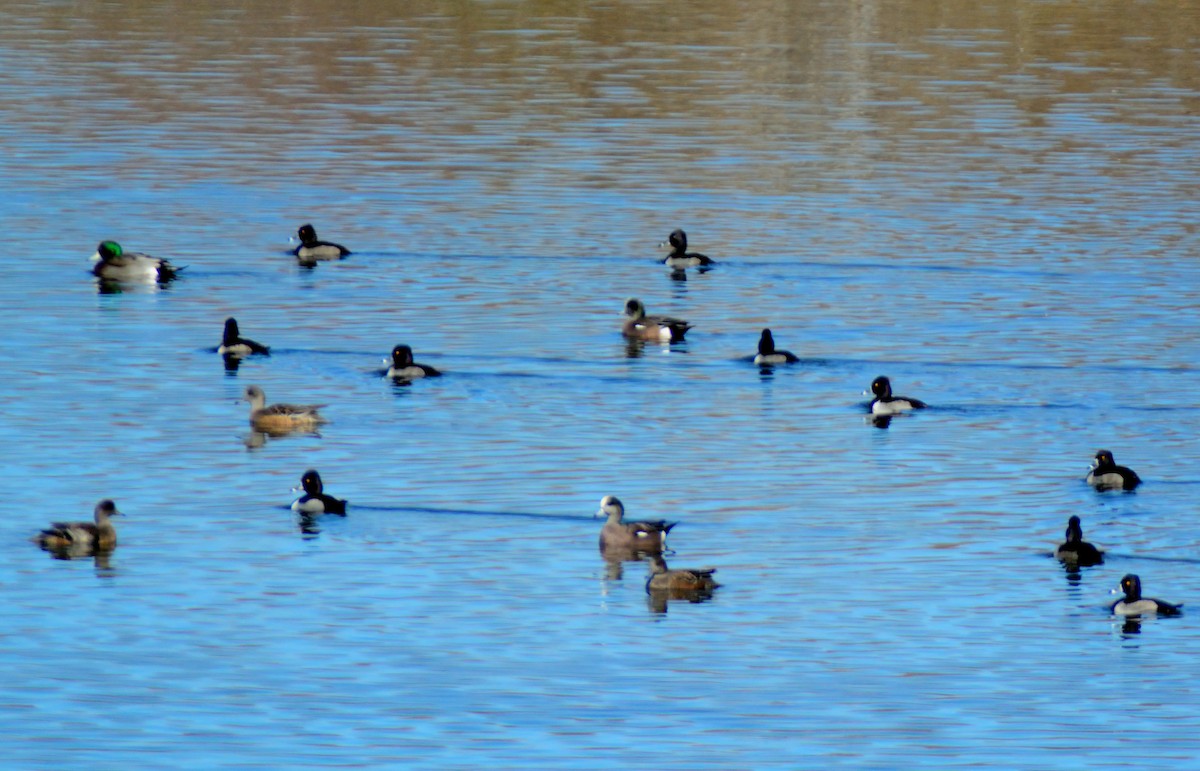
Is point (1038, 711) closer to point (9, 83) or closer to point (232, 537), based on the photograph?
point (232, 537)

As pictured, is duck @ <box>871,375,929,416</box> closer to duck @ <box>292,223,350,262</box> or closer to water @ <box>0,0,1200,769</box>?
water @ <box>0,0,1200,769</box>

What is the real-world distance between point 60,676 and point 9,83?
51.4m

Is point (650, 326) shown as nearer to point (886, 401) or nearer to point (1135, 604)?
point (886, 401)

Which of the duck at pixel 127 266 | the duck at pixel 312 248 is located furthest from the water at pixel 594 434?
the duck at pixel 312 248

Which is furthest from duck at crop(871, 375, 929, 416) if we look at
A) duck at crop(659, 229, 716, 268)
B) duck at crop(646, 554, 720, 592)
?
duck at crop(659, 229, 716, 268)

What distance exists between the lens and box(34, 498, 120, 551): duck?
23.3 meters

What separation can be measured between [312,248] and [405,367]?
1053cm

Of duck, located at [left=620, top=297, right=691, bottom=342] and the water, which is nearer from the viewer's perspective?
the water

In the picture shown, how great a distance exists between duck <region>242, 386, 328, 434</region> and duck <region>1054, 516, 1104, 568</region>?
9.99 metres

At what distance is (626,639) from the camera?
21031 millimetres

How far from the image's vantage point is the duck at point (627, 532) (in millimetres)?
23264

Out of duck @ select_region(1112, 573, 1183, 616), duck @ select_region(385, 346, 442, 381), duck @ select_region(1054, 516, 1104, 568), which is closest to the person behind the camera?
duck @ select_region(1112, 573, 1183, 616)

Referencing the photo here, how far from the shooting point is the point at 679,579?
22078mm

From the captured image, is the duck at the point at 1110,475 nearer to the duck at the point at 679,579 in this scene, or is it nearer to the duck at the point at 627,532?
the duck at the point at 627,532
